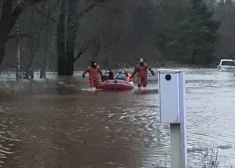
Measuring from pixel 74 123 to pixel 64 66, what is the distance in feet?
136

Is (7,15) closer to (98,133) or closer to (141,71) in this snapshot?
(141,71)

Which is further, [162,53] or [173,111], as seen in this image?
[162,53]

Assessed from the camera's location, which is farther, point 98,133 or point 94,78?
point 94,78

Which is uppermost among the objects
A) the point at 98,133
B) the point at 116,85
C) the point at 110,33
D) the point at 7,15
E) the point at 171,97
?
the point at 110,33

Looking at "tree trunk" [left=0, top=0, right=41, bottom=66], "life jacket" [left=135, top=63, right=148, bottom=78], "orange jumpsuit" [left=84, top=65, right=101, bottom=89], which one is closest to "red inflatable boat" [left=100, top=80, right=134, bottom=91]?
"orange jumpsuit" [left=84, top=65, right=101, bottom=89]

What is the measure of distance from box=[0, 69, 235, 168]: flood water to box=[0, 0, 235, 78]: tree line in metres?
7.37

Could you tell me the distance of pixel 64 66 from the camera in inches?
2251

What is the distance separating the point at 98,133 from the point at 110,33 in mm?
44851

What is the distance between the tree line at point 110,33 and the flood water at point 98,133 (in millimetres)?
7372

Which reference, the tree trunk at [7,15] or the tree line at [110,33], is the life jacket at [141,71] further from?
the tree trunk at [7,15]

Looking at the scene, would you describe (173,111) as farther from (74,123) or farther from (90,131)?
(74,123)

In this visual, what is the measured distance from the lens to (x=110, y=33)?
58531mm

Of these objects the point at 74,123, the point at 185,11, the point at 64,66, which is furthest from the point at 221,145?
the point at 185,11

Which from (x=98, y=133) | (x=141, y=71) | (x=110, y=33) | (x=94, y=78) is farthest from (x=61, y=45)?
(x=98, y=133)
